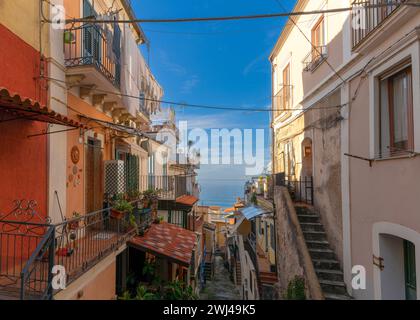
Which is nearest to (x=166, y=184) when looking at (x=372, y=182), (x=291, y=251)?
(x=291, y=251)

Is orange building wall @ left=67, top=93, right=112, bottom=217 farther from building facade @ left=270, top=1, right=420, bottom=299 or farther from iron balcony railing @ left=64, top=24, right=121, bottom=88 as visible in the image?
building facade @ left=270, top=1, right=420, bottom=299

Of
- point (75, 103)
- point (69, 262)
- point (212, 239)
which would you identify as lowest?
point (212, 239)

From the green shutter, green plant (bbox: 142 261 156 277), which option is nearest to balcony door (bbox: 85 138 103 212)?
green plant (bbox: 142 261 156 277)

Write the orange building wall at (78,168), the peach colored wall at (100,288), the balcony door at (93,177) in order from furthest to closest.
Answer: the balcony door at (93,177) → the orange building wall at (78,168) → the peach colored wall at (100,288)

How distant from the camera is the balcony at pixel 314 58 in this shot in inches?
290

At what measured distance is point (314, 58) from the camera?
26.5 feet

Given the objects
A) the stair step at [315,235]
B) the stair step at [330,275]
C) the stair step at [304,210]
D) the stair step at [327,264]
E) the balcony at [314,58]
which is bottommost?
the stair step at [330,275]

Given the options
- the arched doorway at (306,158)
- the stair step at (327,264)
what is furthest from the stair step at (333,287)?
the arched doorway at (306,158)

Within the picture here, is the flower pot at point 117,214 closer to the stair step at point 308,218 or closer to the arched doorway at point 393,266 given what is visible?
the stair step at point 308,218

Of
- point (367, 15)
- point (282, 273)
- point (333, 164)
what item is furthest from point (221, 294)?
point (367, 15)

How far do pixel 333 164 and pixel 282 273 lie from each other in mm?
4419

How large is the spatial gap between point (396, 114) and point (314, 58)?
4.44 meters

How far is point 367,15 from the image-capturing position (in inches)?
199
